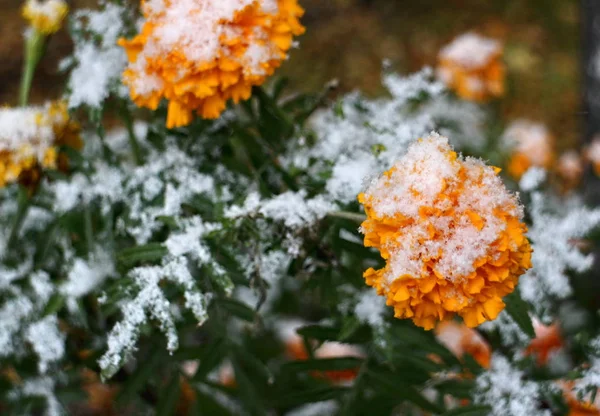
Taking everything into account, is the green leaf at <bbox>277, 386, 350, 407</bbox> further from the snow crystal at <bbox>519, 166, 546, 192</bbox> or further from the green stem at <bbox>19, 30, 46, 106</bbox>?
the green stem at <bbox>19, 30, 46, 106</bbox>

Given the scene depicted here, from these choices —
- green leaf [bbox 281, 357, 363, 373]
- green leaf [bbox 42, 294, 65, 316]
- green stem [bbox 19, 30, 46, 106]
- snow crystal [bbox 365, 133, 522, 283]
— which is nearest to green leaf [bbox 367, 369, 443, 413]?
green leaf [bbox 281, 357, 363, 373]

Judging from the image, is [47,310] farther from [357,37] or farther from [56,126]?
[357,37]

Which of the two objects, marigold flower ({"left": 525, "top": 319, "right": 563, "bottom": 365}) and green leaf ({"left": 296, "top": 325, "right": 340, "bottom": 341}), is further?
marigold flower ({"left": 525, "top": 319, "right": 563, "bottom": 365})

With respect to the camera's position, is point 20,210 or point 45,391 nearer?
point 20,210

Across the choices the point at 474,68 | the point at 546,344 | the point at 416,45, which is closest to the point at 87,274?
the point at 546,344

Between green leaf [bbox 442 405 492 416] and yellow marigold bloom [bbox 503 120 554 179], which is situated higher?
yellow marigold bloom [bbox 503 120 554 179]

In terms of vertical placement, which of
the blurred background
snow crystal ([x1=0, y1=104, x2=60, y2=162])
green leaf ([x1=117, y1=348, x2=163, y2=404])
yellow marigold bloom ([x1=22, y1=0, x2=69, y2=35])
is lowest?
green leaf ([x1=117, y1=348, x2=163, y2=404])

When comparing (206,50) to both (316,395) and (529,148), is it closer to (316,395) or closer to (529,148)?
(316,395)
